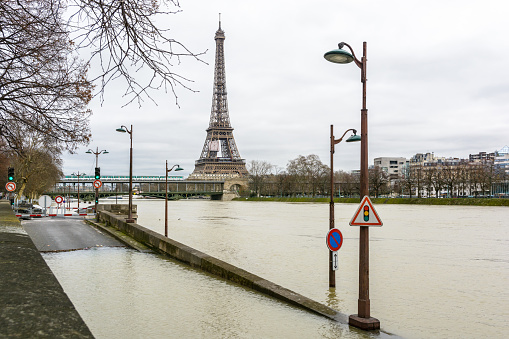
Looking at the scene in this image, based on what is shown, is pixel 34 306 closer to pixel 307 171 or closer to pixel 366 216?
pixel 366 216

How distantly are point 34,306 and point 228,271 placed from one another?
9166 mm

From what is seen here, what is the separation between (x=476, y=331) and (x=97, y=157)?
40.5 m

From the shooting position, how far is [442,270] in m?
17.2

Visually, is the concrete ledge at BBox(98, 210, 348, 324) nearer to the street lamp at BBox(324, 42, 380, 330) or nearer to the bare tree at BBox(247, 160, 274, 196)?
the street lamp at BBox(324, 42, 380, 330)

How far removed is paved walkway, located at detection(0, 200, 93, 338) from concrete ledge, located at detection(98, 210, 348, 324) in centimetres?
612

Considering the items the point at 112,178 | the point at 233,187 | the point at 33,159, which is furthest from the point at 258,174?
the point at 33,159

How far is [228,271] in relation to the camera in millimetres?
12312

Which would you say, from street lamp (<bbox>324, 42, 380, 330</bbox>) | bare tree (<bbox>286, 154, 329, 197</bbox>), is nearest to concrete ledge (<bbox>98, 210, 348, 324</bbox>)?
street lamp (<bbox>324, 42, 380, 330</bbox>)

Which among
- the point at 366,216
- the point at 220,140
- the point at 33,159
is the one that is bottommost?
the point at 366,216

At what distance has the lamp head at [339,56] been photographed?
885 centimetres

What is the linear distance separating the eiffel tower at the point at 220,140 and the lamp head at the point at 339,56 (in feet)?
435

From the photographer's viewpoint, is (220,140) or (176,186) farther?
(176,186)

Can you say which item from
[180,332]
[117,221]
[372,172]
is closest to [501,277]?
[180,332]

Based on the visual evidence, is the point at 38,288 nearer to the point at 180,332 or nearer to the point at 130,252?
the point at 180,332
